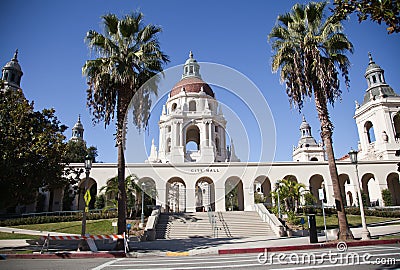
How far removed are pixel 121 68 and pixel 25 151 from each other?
24.0 ft

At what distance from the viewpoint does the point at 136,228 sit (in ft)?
78.4

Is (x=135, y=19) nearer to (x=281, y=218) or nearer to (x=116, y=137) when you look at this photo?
(x=116, y=137)

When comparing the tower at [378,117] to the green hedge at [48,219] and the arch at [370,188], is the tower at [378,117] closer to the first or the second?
the arch at [370,188]

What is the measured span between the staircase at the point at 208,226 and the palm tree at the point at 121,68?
1037 centimetres

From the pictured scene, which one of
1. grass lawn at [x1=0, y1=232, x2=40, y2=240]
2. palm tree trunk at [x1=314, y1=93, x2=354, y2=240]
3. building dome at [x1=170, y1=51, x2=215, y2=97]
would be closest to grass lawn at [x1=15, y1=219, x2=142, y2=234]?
grass lawn at [x1=0, y1=232, x2=40, y2=240]

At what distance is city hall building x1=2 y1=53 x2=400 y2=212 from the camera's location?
35469 millimetres

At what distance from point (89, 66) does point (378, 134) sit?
154ft

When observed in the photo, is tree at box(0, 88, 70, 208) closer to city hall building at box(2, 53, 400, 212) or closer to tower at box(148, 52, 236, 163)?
city hall building at box(2, 53, 400, 212)

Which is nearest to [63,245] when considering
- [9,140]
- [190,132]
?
[9,140]

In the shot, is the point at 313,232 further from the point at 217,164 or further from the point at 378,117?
the point at 378,117

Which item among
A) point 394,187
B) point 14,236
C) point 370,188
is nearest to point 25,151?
point 14,236

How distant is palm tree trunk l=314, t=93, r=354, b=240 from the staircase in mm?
7329

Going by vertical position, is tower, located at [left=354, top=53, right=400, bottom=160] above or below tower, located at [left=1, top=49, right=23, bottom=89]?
below

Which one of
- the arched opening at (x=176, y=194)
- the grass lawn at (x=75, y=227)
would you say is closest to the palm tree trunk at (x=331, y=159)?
the grass lawn at (x=75, y=227)
